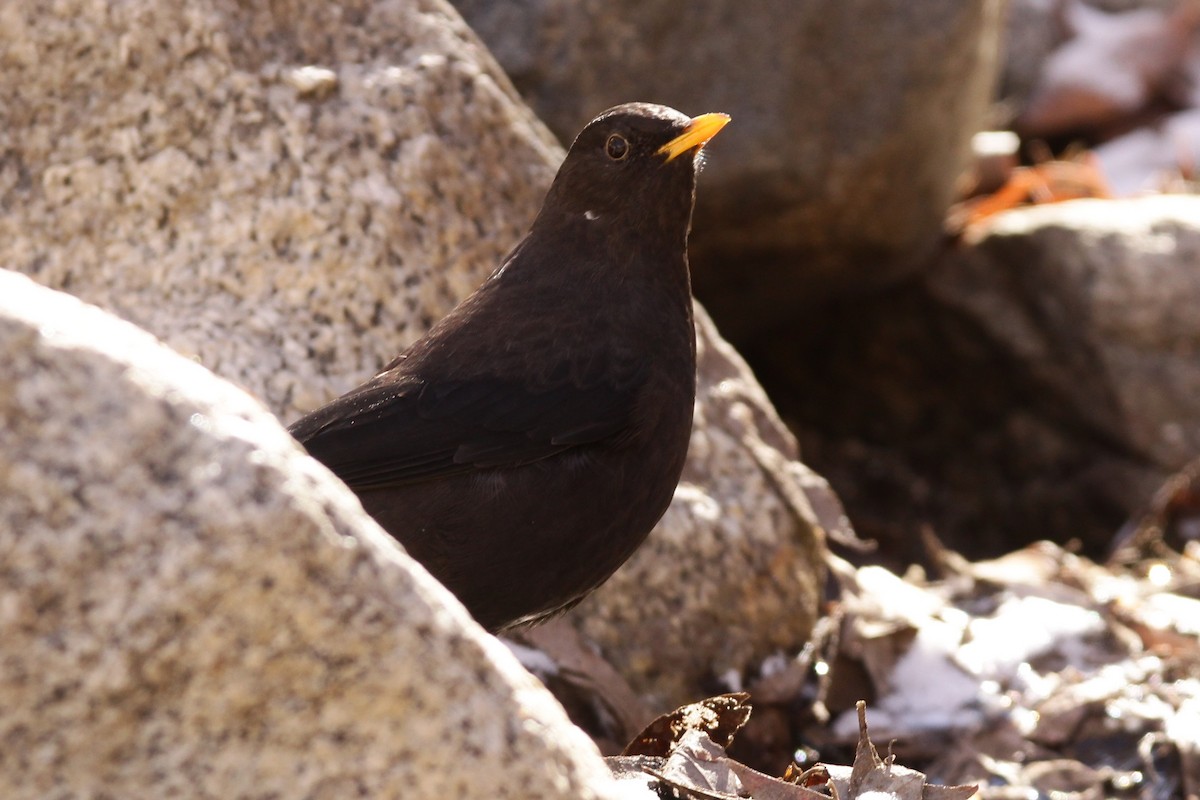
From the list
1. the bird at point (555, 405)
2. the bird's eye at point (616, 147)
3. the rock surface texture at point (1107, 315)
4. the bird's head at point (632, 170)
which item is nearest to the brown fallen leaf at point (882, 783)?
the bird at point (555, 405)

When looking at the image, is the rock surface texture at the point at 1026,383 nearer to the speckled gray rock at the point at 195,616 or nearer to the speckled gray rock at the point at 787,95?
the speckled gray rock at the point at 787,95

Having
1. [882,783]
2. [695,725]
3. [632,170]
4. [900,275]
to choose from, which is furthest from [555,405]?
[900,275]

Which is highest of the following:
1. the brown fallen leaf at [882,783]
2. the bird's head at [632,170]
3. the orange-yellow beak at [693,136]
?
the orange-yellow beak at [693,136]

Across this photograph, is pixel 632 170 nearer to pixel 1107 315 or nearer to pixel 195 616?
pixel 195 616

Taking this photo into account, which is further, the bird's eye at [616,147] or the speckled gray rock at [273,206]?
the speckled gray rock at [273,206]

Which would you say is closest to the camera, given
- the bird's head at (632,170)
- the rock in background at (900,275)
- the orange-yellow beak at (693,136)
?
the orange-yellow beak at (693,136)

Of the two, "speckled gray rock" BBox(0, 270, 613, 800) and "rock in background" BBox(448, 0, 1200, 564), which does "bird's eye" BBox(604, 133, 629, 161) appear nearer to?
"rock in background" BBox(448, 0, 1200, 564)
